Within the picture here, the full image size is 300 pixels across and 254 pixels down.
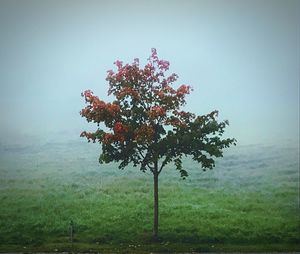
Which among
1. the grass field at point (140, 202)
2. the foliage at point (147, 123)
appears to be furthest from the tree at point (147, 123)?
the grass field at point (140, 202)

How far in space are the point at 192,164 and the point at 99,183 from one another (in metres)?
2.87

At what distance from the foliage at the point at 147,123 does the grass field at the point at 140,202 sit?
48.2 inches

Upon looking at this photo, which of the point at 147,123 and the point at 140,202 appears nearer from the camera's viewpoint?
the point at 147,123

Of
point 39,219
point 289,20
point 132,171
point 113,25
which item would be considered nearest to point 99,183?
point 132,171

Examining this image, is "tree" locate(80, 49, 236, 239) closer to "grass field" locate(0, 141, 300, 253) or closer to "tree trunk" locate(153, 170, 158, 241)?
"tree trunk" locate(153, 170, 158, 241)

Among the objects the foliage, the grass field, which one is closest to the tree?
the foliage

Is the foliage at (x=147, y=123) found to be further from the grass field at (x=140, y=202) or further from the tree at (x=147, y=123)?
the grass field at (x=140, y=202)

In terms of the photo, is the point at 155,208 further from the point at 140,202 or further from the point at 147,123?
the point at 147,123

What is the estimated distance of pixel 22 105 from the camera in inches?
539

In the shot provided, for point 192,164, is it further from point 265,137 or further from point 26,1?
point 26,1

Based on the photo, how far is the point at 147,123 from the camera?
12.7 metres

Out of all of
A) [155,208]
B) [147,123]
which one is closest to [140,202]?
[155,208]

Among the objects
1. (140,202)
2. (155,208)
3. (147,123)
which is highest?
(147,123)

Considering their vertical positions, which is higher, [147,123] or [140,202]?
[147,123]
